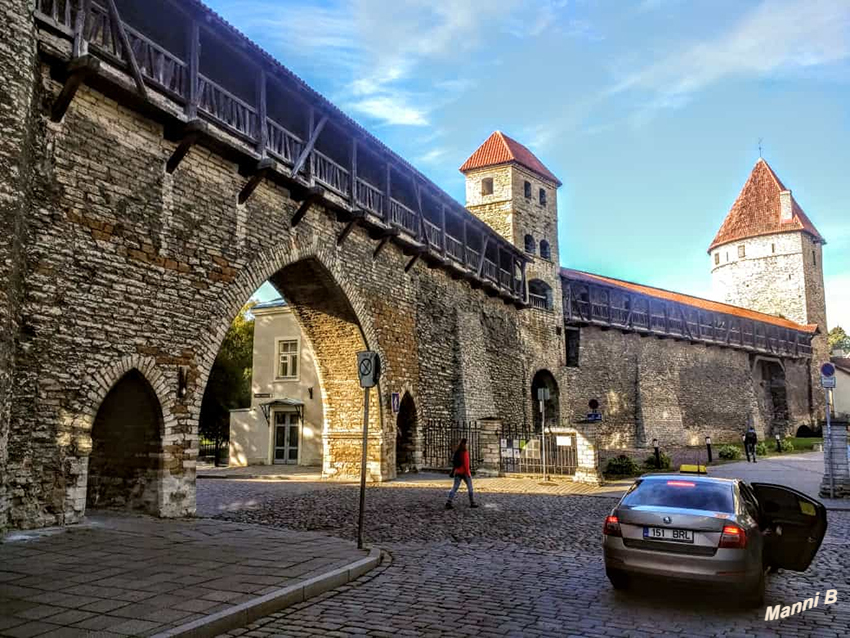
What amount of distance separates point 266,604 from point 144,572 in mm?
1715

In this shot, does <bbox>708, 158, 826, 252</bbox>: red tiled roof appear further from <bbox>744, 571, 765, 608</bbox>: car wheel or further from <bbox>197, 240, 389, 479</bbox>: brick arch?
<bbox>744, 571, 765, 608</bbox>: car wheel

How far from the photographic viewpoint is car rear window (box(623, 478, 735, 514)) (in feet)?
20.2

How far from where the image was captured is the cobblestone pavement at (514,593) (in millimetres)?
5176

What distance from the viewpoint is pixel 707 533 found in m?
5.79

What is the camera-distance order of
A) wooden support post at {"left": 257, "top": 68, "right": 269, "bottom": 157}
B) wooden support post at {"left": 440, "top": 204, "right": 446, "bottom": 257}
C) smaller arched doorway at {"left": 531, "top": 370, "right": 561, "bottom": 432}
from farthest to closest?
1. smaller arched doorway at {"left": 531, "top": 370, "right": 561, "bottom": 432}
2. wooden support post at {"left": 440, "top": 204, "right": 446, "bottom": 257}
3. wooden support post at {"left": 257, "top": 68, "right": 269, "bottom": 157}

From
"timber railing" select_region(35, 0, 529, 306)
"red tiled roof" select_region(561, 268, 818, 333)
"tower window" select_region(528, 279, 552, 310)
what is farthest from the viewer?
"red tiled roof" select_region(561, 268, 818, 333)

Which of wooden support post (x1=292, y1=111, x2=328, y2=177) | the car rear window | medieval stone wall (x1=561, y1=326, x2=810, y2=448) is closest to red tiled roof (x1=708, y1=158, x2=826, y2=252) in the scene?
medieval stone wall (x1=561, y1=326, x2=810, y2=448)

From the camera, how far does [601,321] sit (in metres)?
36.1

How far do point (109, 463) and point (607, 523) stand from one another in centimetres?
845

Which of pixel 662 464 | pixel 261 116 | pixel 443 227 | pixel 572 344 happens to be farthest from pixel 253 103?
pixel 572 344

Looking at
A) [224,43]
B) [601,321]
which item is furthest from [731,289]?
[224,43]

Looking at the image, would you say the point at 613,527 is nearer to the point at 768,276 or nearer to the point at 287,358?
the point at 287,358

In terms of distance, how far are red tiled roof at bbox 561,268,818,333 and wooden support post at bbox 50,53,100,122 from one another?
27.3 meters

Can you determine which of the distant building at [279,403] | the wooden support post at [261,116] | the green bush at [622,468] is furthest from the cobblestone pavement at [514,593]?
the distant building at [279,403]
